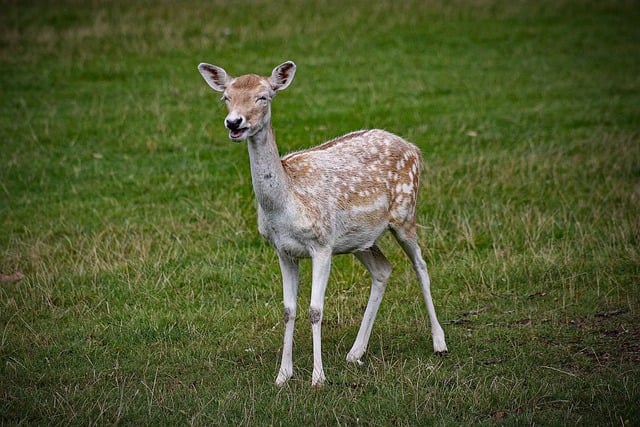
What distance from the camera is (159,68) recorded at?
1914 centimetres

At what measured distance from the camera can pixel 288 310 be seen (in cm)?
765

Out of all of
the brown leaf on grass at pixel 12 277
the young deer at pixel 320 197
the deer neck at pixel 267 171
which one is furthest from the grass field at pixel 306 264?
the deer neck at pixel 267 171

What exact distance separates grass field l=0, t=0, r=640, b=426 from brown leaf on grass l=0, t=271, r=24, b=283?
0.02 meters

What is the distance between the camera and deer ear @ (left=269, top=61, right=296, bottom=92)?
7.50 meters

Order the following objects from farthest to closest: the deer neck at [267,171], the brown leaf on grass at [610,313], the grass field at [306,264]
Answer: the brown leaf on grass at [610,313] < the deer neck at [267,171] < the grass field at [306,264]

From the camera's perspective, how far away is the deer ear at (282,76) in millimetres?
7504

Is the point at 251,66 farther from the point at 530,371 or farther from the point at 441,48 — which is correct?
the point at 530,371

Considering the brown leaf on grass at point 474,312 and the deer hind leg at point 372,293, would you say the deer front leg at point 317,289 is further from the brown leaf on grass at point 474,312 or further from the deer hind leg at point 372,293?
the brown leaf on grass at point 474,312

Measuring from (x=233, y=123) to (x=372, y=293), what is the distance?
227 centimetres

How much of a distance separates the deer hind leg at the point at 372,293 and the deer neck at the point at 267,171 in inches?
52.5

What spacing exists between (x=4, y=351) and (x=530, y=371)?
4347 mm

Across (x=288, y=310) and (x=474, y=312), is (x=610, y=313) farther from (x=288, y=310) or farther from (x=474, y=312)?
(x=288, y=310)

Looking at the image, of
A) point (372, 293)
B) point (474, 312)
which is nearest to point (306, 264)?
point (474, 312)

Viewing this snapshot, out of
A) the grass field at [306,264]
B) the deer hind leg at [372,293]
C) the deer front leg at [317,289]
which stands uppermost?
the deer front leg at [317,289]
